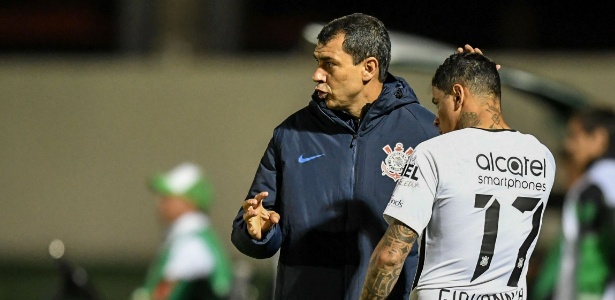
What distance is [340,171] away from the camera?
4.19m

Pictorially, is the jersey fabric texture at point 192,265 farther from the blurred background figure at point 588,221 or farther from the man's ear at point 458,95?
the man's ear at point 458,95

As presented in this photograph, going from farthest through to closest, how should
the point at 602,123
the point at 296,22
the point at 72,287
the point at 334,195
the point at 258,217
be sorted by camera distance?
the point at 296,22
the point at 72,287
the point at 602,123
the point at 334,195
the point at 258,217

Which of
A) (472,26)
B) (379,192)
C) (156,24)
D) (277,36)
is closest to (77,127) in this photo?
(156,24)

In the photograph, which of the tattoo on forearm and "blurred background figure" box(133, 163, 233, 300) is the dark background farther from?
the tattoo on forearm

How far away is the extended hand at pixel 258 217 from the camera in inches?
157

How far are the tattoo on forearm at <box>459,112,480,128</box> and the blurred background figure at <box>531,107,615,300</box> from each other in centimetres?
297

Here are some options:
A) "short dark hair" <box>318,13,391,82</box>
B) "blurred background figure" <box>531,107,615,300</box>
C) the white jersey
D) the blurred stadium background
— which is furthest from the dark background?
the white jersey

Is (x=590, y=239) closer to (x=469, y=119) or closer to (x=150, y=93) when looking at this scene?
(x=469, y=119)

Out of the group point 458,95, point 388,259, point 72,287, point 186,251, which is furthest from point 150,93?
point 388,259

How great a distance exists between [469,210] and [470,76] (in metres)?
0.46

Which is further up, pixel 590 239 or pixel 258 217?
pixel 258 217

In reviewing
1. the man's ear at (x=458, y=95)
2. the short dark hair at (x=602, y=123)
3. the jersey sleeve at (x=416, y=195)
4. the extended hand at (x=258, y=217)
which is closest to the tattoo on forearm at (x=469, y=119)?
the man's ear at (x=458, y=95)

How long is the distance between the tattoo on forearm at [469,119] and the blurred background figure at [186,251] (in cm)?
383

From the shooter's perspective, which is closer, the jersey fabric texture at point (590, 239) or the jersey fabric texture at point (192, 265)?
the jersey fabric texture at point (590, 239)
